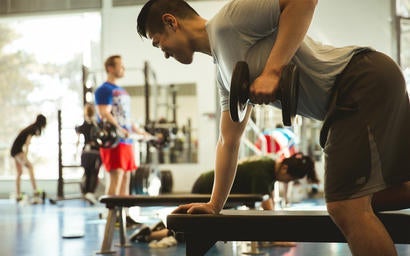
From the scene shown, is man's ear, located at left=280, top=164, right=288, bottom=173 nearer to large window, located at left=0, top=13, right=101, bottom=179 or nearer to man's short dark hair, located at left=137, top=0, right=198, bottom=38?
man's short dark hair, located at left=137, top=0, right=198, bottom=38

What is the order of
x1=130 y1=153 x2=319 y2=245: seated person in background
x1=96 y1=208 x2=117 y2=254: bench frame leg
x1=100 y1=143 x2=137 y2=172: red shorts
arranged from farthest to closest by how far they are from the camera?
x1=100 y1=143 x2=137 y2=172: red shorts
x1=130 y1=153 x2=319 y2=245: seated person in background
x1=96 y1=208 x2=117 y2=254: bench frame leg

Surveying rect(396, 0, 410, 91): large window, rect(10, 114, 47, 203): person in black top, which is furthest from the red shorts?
rect(396, 0, 410, 91): large window

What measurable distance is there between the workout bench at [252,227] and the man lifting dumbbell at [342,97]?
26 cm

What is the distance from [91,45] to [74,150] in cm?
169

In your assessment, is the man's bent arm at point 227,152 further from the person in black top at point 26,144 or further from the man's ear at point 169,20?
the person in black top at point 26,144

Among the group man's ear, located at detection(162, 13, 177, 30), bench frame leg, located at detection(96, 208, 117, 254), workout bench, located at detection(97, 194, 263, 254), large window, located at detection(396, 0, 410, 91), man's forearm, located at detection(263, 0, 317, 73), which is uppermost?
large window, located at detection(396, 0, 410, 91)

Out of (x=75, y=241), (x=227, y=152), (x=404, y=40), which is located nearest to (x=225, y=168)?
(x=227, y=152)

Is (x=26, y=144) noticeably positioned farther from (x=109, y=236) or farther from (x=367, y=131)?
(x=367, y=131)

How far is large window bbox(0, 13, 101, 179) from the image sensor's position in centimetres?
843

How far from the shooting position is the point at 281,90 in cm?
118

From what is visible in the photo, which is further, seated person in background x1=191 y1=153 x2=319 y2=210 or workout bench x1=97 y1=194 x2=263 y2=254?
seated person in background x1=191 y1=153 x2=319 y2=210

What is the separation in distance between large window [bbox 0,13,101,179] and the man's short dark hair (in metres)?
7.12

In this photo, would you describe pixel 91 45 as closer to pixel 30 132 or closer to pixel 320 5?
pixel 30 132

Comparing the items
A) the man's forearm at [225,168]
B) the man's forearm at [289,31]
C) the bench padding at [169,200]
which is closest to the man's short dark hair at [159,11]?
the man's forearm at [289,31]
